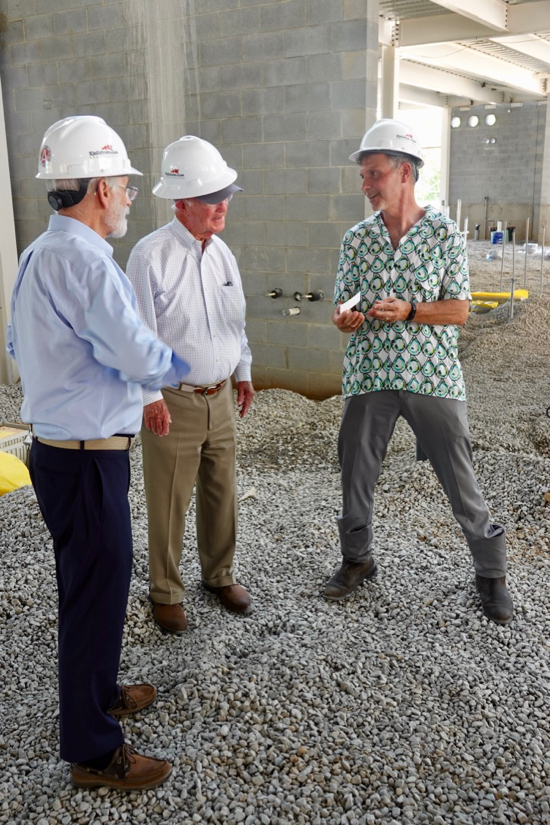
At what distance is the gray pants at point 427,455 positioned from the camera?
295cm

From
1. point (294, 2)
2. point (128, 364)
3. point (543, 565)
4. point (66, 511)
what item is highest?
point (294, 2)

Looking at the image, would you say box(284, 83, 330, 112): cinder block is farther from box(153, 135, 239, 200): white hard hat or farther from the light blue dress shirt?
the light blue dress shirt

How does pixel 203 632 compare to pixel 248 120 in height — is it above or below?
below

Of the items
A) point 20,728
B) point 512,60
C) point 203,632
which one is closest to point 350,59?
point 203,632

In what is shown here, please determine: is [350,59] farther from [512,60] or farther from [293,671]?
[512,60]

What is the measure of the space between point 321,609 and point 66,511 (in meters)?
1.52

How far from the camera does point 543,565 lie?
3.60 meters

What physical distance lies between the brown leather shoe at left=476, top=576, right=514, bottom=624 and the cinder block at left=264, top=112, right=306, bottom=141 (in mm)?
4499

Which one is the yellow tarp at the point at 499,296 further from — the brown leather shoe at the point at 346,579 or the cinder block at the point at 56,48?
the brown leather shoe at the point at 346,579

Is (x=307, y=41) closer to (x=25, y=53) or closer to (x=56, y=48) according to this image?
(x=56, y=48)

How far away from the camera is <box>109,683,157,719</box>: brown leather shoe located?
2514mm

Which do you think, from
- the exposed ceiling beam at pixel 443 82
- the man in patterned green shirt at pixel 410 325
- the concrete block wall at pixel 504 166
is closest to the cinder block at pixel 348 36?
the man in patterned green shirt at pixel 410 325

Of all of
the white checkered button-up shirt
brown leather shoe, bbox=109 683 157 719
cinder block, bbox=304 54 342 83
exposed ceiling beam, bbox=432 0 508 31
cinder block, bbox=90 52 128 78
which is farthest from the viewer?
exposed ceiling beam, bbox=432 0 508 31

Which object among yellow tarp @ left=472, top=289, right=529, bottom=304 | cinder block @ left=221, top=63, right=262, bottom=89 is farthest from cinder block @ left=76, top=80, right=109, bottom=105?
yellow tarp @ left=472, top=289, right=529, bottom=304
